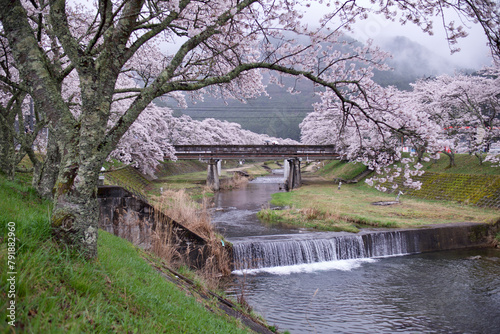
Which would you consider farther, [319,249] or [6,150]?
[319,249]

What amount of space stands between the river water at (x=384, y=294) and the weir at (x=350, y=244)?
415 mm

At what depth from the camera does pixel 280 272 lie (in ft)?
38.8

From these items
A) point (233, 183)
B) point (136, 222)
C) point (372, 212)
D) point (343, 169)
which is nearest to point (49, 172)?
point (136, 222)

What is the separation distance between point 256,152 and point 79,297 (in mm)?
34688

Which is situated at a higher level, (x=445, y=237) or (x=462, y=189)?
(x=462, y=189)

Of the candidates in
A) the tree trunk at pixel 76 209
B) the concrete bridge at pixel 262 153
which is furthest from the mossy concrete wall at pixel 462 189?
the tree trunk at pixel 76 209

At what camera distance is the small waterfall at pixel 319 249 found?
486 inches

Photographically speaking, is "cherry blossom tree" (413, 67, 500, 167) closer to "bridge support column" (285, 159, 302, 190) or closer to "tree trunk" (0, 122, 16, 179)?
"bridge support column" (285, 159, 302, 190)

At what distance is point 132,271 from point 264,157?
3299 centimetres

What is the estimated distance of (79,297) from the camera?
2783mm

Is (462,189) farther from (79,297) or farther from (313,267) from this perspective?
(79,297)

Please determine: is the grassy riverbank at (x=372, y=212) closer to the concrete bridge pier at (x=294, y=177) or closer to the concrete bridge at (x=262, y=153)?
the concrete bridge pier at (x=294, y=177)

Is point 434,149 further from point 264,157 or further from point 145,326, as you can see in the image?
point 264,157

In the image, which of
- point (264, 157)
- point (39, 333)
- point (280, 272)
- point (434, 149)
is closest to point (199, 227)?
point (280, 272)
